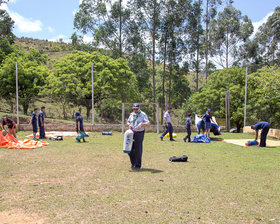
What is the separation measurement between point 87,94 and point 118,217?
22441 millimetres

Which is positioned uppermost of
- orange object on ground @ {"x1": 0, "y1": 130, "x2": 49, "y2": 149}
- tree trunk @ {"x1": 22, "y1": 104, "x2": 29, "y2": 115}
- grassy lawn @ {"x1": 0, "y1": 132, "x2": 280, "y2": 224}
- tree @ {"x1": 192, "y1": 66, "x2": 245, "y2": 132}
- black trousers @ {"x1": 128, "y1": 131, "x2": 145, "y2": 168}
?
tree @ {"x1": 192, "y1": 66, "x2": 245, "y2": 132}

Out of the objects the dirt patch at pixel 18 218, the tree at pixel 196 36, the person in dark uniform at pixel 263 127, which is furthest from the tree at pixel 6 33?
the dirt patch at pixel 18 218

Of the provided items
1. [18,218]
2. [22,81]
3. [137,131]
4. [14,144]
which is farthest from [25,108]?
[18,218]

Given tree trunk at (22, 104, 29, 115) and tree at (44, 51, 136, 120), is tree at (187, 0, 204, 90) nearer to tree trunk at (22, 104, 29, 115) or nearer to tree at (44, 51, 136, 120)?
tree at (44, 51, 136, 120)

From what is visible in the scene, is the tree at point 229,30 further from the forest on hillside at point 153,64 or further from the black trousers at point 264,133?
the black trousers at point 264,133

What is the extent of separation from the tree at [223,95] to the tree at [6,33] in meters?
27.8

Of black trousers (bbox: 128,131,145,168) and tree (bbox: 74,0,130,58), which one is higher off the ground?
tree (bbox: 74,0,130,58)

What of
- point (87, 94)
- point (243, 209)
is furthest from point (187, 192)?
point (87, 94)

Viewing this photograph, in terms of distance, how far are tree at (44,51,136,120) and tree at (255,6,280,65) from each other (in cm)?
2437

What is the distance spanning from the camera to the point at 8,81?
1120 inches

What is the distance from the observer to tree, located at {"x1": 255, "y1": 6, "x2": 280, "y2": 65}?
41.5m

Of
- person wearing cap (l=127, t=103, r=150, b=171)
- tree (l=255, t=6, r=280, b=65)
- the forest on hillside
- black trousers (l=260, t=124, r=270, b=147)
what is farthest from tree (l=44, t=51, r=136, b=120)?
tree (l=255, t=6, r=280, b=65)

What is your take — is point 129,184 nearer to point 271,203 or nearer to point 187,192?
point 187,192

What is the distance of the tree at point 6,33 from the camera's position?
132ft
